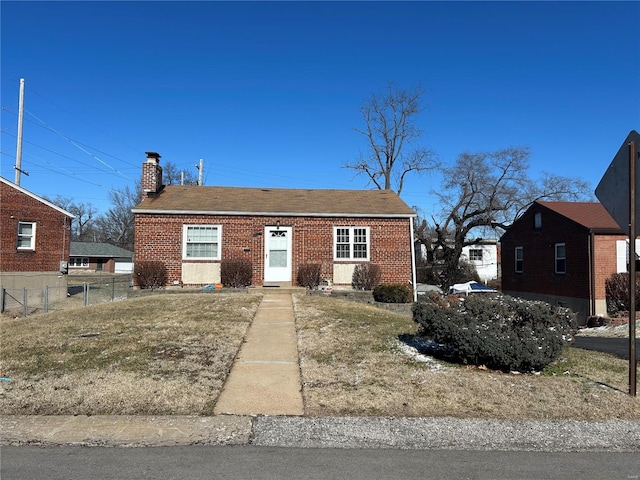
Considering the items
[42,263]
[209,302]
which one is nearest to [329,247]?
[209,302]

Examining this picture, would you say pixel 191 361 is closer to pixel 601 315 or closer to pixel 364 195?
pixel 364 195

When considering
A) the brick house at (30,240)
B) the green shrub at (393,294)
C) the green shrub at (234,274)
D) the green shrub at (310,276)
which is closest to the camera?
the green shrub at (393,294)

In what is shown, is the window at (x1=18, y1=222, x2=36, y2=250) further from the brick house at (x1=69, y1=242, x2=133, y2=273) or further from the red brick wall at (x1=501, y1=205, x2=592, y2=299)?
the brick house at (x1=69, y1=242, x2=133, y2=273)

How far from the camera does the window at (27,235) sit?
2494cm

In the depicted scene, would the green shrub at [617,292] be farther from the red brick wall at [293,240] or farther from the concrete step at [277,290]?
the concrete step at [277,290]

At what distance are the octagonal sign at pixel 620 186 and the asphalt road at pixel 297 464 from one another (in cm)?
317

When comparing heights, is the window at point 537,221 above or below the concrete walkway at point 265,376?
above

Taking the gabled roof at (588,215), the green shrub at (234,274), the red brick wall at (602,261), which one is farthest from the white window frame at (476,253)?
the green shrub at (234,274)

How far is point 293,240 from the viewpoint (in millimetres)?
18250

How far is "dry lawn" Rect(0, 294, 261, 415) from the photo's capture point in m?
5.39

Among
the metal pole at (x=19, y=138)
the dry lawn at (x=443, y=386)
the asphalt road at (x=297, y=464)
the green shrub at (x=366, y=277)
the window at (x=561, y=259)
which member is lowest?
the asphalt road at (x=297, y=464)

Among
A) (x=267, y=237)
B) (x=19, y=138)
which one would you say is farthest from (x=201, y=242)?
(x=19, y=138)

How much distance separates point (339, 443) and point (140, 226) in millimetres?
15056

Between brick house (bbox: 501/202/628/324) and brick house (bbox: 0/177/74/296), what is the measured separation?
86.5ft
